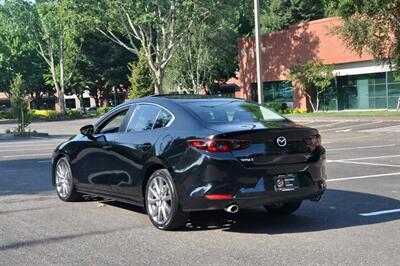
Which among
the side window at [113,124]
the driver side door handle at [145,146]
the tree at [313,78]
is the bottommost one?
the driver side door handle at [145,146]

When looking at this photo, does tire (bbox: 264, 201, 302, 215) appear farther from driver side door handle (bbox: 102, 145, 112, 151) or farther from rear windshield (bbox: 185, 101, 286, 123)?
driver side door handle (bbox: 102, 145, 112, 151)

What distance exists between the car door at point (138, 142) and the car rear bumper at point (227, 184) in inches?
28.7

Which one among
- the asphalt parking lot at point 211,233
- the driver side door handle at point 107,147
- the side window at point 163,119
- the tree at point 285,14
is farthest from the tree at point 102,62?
the side window at point 163,119

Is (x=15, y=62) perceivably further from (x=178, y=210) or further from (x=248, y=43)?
(x=178, y=210)

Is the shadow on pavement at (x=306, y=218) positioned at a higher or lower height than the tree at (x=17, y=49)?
lower

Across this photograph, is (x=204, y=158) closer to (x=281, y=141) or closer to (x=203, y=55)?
(x=281, y=141)

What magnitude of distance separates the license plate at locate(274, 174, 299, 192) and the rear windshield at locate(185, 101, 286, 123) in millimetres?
856

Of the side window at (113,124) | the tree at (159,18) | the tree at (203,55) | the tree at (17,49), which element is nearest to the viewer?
the side window at (113,124)

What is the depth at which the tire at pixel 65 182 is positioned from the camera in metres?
9.02

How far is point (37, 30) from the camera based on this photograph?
60562 millimetres

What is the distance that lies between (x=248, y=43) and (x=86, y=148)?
44160 mm

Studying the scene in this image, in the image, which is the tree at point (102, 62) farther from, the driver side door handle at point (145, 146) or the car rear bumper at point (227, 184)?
the car rear bumper at point (227, 184)

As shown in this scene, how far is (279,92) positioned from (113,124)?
41425 mm

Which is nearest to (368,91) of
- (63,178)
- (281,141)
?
(63,178)
